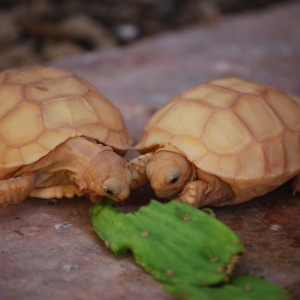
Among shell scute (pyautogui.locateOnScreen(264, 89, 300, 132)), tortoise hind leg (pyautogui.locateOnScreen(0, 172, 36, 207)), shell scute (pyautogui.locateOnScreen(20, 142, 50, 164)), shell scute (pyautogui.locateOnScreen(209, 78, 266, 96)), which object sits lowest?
tortoise hind leg (pyautogui.locateOnScreen(0, 172, 36, 207))

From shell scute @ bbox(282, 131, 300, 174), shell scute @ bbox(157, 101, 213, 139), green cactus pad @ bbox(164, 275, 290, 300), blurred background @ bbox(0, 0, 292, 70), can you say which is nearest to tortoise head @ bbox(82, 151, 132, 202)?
Result: shell scute @ bbox(157, 101, 213, 139)

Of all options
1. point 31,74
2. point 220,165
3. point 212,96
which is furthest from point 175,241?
point 31,74

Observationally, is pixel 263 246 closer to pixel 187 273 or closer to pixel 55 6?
pixel 187 273

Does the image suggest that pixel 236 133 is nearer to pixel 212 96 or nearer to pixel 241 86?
pixel 212 96

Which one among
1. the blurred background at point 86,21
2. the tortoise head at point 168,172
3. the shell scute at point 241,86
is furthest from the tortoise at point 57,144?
the blurred background at point 86,21

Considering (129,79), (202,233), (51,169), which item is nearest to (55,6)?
(129,79)

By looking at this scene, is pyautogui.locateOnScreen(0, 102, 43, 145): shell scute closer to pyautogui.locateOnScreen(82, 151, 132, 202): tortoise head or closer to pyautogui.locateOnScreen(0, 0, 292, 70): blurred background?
pyautogui.locateOnScreen(82, 151, 132, 202): tortoise head
